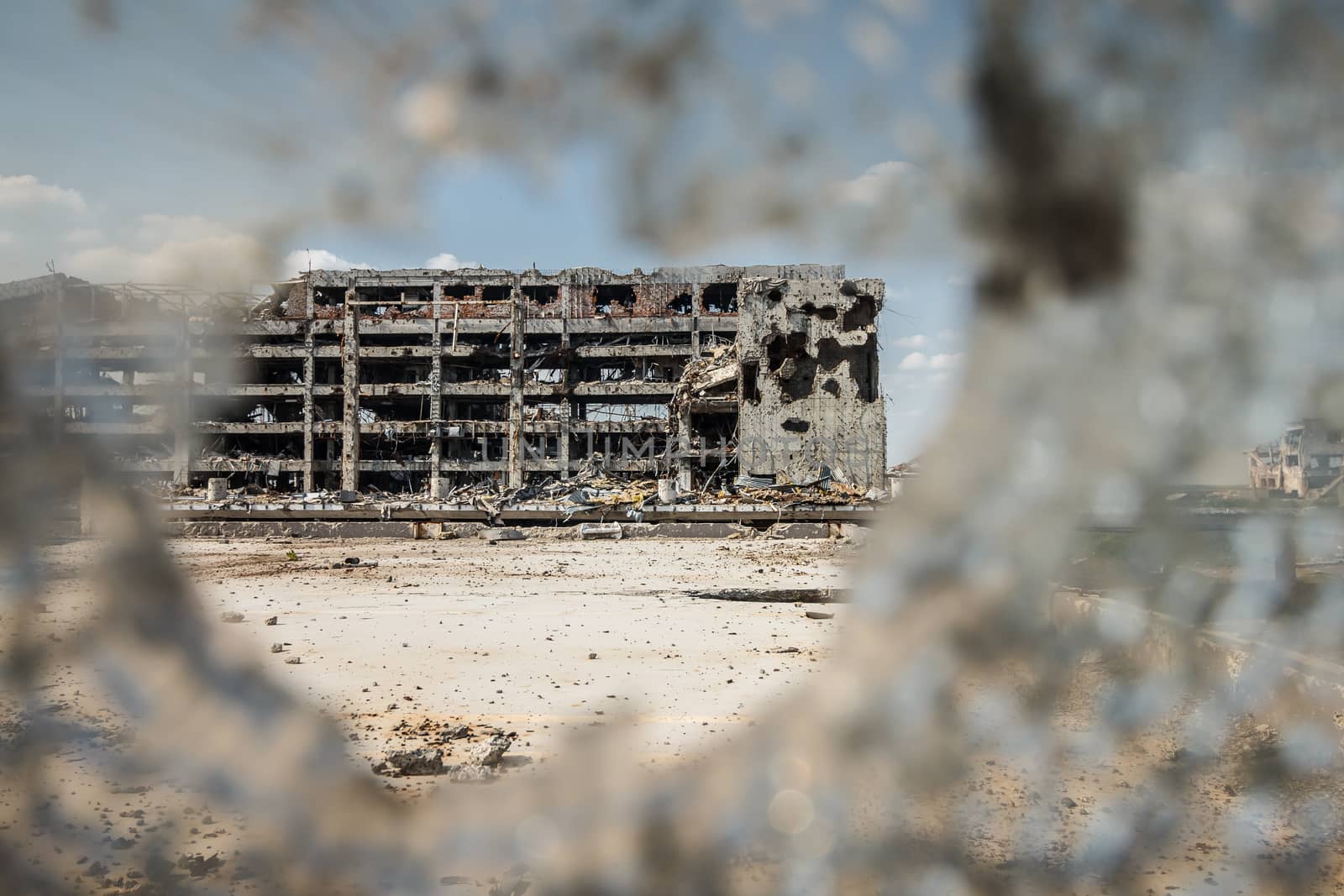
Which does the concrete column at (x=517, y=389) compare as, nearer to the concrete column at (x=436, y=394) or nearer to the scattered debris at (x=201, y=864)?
the concrete column at (x=436, y=394)

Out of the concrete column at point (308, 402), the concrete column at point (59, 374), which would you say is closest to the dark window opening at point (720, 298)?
the concrete column at point (308, 402)

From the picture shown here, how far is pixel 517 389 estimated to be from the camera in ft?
111

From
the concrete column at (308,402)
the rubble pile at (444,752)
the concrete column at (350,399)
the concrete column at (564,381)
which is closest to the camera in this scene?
the rubble pile at (444,752)

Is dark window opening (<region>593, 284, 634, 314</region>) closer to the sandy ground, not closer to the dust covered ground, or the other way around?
the sandy ground

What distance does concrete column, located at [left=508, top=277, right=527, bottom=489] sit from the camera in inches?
1310

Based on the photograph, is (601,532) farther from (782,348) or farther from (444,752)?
(444,752)

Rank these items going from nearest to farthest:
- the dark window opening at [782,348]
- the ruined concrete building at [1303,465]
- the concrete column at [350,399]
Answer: the ruined concrete building at [1303,465] < the dark window opening at [782,348] < the concrete column at [350,399]

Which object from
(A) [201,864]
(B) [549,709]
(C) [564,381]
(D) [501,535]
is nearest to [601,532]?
(D) [501,535]

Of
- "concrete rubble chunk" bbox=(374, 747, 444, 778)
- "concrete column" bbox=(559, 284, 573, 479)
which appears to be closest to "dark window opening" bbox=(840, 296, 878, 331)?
"concrete column" bbox=(559, 284, 573, 479)

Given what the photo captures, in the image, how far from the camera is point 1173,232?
2.03 ft

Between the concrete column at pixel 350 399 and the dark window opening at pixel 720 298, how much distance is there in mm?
13861

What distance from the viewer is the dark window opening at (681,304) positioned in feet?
112

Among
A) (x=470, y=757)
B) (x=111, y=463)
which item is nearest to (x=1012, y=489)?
(x=111, y=463)

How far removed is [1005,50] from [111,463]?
0.77 metres
